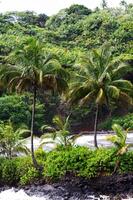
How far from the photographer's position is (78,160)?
29.6m

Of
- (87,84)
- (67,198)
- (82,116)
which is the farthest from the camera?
(82,116)

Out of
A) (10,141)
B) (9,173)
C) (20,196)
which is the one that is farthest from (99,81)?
(20,196)

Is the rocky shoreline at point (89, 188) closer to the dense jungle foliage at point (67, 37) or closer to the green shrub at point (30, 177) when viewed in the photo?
the green shrub at point (30, 177)

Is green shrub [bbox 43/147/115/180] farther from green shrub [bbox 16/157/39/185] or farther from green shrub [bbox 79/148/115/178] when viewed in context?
green shrub [bbox 16/157/39/185]

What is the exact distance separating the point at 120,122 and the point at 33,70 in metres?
27.4

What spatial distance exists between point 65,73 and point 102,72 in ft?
10.6

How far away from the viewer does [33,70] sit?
3014 cm

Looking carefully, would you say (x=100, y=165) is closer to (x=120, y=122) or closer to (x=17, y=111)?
(x=17, y=111)

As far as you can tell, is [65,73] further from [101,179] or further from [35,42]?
[101,179]

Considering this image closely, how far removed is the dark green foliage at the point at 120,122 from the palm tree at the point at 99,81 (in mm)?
21481

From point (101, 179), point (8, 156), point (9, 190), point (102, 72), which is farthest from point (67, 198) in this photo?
point (102, 72)

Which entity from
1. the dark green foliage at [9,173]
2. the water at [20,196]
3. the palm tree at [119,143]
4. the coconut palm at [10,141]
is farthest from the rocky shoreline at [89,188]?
the coconut palm at [10,141]

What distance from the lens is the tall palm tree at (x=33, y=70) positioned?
99.7 feet

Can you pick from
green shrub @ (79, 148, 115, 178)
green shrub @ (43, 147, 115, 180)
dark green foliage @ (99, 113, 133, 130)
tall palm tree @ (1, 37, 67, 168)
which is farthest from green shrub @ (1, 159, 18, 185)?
dark green foliage @ (99, 113, 133, 130)
